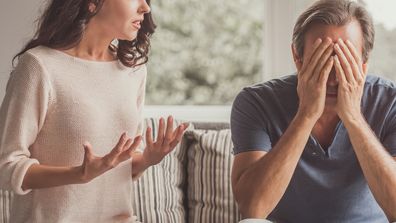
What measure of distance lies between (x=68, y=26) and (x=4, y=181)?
1.38 ft

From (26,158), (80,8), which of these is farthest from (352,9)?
(26,158)

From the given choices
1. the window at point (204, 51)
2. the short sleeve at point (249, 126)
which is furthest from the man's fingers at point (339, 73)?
the window at point (204, 51)

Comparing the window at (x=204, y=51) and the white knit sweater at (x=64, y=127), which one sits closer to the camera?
the white knit sweater at (x=64, y=127)

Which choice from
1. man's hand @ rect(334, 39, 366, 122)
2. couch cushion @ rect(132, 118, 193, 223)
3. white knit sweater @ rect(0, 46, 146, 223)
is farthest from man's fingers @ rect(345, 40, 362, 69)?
couch cushion @ rect(132, 118, 193, 223)

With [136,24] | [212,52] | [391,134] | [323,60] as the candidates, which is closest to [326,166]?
[391,134]

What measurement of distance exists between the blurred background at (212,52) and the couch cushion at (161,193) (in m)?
0.54

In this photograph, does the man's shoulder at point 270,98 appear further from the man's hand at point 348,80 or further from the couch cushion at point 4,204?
the couch cushion at point 4,204

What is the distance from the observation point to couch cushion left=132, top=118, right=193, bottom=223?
2461mm

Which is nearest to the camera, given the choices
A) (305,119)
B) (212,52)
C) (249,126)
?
(305,119)

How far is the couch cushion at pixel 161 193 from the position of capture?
2.46 meters

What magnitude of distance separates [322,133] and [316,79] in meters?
0.18

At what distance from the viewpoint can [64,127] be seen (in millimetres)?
1608

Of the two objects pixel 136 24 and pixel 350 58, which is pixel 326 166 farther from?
pixel 136 24

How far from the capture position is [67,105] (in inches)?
63.4
